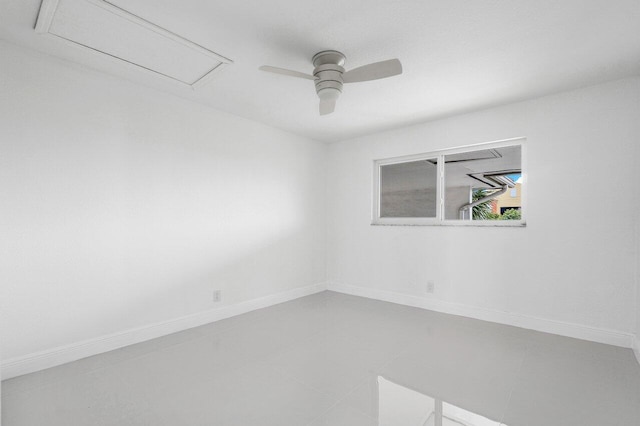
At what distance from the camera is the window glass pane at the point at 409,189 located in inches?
151

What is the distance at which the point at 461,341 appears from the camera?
264cm

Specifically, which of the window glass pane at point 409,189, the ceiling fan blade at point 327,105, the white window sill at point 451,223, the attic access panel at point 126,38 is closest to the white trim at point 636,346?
the white window sill at point 451,223

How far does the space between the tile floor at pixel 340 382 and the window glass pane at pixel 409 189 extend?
62.4 inches

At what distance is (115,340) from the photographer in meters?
2.47

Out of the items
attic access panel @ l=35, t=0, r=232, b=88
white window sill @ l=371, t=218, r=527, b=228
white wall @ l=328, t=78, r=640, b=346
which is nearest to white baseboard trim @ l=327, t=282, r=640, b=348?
white wall @ l=328, t=78, r=640, b=346

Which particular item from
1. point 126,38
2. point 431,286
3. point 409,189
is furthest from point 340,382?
point 409,189

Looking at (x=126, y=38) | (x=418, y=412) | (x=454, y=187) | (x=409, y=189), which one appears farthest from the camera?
(x=409, y=189)

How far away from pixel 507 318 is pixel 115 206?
12.6ft

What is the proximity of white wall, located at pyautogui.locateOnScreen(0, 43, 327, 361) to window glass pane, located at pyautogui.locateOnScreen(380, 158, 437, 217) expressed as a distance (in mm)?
1628

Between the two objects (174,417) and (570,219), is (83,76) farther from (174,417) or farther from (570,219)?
(570,219)

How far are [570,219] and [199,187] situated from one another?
358 centimetres

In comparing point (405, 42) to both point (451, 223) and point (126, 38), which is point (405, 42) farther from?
point (451, 223)

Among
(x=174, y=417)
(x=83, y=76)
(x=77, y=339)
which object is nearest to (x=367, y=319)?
(x=174, y=417)

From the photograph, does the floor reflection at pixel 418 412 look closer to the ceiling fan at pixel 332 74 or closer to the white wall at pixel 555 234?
the white wall at pixel 555 234
